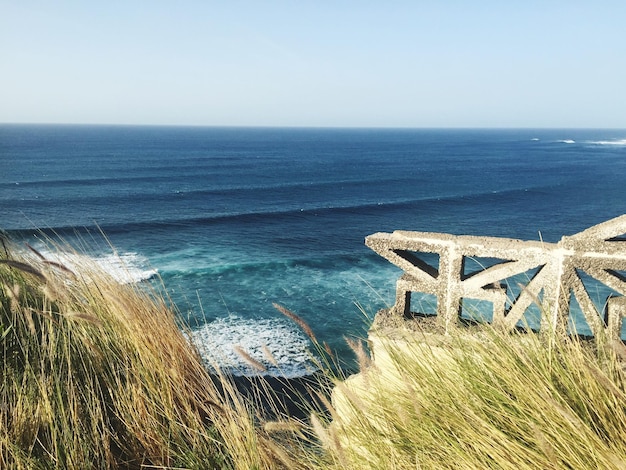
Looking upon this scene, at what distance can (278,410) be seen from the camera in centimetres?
242

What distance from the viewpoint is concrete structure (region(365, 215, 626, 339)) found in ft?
10.1

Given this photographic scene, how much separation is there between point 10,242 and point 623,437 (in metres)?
4.48

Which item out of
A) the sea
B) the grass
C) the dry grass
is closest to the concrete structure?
the sea

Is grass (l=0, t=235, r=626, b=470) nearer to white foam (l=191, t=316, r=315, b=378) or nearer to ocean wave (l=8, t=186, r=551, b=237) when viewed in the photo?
white foam (l=191, t=316, r=315, b=378)

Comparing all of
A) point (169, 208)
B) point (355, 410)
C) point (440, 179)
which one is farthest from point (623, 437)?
point (440, 179)

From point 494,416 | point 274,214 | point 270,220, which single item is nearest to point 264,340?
point 494,416

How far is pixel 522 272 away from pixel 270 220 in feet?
131

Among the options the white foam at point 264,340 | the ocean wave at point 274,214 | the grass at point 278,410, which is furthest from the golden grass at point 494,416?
the ocean wave at point 274,214

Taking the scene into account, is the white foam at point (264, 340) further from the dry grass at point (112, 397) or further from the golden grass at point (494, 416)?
the golden grass at point (494, 416)

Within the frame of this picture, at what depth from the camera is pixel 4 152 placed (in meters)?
98.0

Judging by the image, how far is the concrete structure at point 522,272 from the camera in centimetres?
307

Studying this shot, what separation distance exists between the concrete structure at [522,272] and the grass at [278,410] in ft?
1.94

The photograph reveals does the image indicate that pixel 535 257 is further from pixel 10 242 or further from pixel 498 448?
pixel 10 242

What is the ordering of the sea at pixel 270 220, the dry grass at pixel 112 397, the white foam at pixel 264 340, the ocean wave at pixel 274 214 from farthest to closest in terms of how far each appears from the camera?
the ocean wave at pixel 274 214 → the sea at pixel 270 220 → the white foam at pixel 264 340 → the dry grass at pixel 112 397
